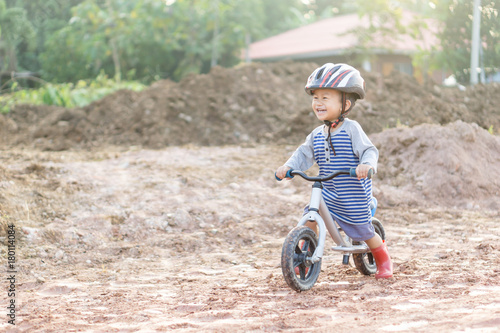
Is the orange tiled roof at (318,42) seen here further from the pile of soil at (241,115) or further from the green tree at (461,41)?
the pile of soil at (241,115)

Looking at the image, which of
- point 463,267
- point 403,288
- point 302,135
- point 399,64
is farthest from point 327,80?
point 399,64

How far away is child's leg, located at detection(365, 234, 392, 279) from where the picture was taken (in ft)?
12.9

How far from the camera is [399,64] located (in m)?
22.1

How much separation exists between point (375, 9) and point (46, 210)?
12.6 m

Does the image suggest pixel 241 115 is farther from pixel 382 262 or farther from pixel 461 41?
pixel 382 262

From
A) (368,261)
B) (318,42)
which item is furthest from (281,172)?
(318,42)

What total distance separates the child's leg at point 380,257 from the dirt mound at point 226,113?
6.18 meters

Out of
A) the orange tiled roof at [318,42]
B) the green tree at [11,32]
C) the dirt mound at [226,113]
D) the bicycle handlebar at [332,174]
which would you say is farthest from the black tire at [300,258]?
the green tree at [11,32]

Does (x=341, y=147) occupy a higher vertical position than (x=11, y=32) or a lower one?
lower

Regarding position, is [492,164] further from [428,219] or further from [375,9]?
[375,9]

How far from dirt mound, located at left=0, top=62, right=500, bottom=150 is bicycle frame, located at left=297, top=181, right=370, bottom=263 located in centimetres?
638

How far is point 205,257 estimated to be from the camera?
5133mm

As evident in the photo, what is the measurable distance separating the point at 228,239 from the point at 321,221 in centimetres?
217

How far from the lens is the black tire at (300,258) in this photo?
138 inches
